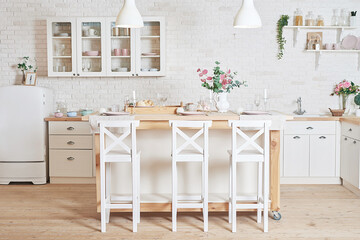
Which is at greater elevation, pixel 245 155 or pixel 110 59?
pixel 110 59

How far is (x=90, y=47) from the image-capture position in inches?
224

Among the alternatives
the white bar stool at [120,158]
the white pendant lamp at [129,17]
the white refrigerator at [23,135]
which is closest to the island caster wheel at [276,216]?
the white bar stool at [120,158]

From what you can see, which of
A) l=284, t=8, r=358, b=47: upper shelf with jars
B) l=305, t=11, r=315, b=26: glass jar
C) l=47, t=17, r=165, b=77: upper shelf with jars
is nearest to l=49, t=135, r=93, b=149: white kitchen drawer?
l=47, t=17, r=165, b=77: upper shelf with jars

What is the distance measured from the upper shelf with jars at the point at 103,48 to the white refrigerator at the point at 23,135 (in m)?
0.53

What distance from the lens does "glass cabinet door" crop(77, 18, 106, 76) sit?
18.4 ft

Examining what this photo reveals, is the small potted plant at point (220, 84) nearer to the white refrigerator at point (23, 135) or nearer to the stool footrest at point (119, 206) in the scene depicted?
the stool footrest at point (119, 206)

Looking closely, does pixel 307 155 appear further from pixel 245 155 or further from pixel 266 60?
pixel 245 155

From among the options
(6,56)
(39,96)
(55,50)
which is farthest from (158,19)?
(6,56)

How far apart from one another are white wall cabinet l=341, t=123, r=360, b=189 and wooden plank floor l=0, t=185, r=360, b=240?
23 cm

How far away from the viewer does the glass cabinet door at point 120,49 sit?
5598mm

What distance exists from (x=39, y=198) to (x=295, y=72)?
3.91m

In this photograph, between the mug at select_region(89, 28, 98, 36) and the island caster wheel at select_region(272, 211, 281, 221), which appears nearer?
the island caster wheel at select_region(272, 211, 281, 221)

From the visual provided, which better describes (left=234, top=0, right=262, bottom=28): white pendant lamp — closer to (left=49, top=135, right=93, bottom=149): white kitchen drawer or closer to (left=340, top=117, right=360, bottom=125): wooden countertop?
(left=340, top=117, right=360, bottom=125): wooden countertop

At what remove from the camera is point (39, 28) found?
5906 mm
